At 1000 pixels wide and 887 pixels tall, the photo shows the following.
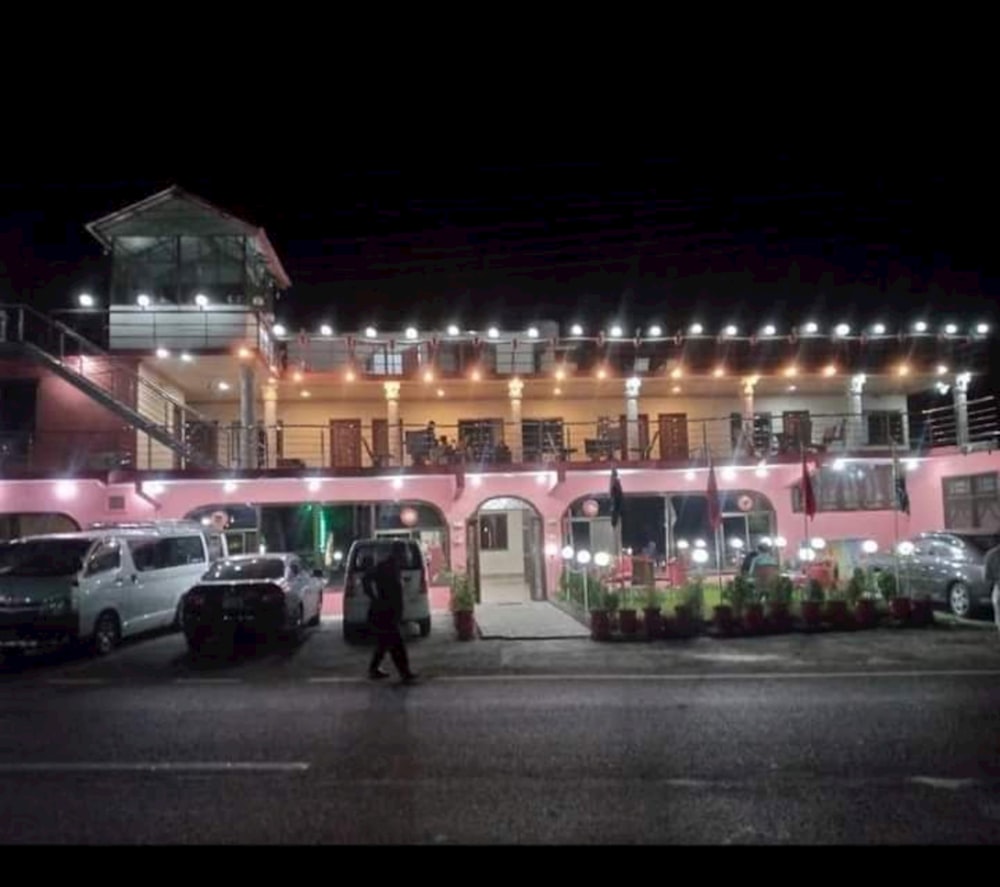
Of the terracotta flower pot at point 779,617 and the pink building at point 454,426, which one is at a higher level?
the pink building at point 454,426

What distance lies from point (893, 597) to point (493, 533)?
1437 centimetres

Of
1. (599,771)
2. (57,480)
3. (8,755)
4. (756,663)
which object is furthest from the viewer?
(57,480)

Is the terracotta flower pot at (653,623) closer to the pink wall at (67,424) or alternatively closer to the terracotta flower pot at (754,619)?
the terracotta flower pot at (754,619)

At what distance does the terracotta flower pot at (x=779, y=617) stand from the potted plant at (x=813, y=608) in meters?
0.30

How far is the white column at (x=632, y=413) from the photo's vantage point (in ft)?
86.3

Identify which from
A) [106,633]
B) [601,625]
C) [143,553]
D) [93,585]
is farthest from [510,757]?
[143,553]

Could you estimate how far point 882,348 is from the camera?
2705cm

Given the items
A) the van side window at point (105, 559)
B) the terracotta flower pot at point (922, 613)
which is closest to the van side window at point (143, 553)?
the van side window at point (105, 559)

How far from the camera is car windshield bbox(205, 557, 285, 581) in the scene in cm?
1527

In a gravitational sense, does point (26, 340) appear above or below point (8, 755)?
above

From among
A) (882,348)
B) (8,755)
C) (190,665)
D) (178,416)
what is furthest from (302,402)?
(8,755)

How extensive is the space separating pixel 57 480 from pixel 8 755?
14.0 meters

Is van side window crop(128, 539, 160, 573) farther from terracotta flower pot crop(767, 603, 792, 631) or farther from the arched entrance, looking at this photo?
terracotta flower pot crop(767, 603, 792, 631)
